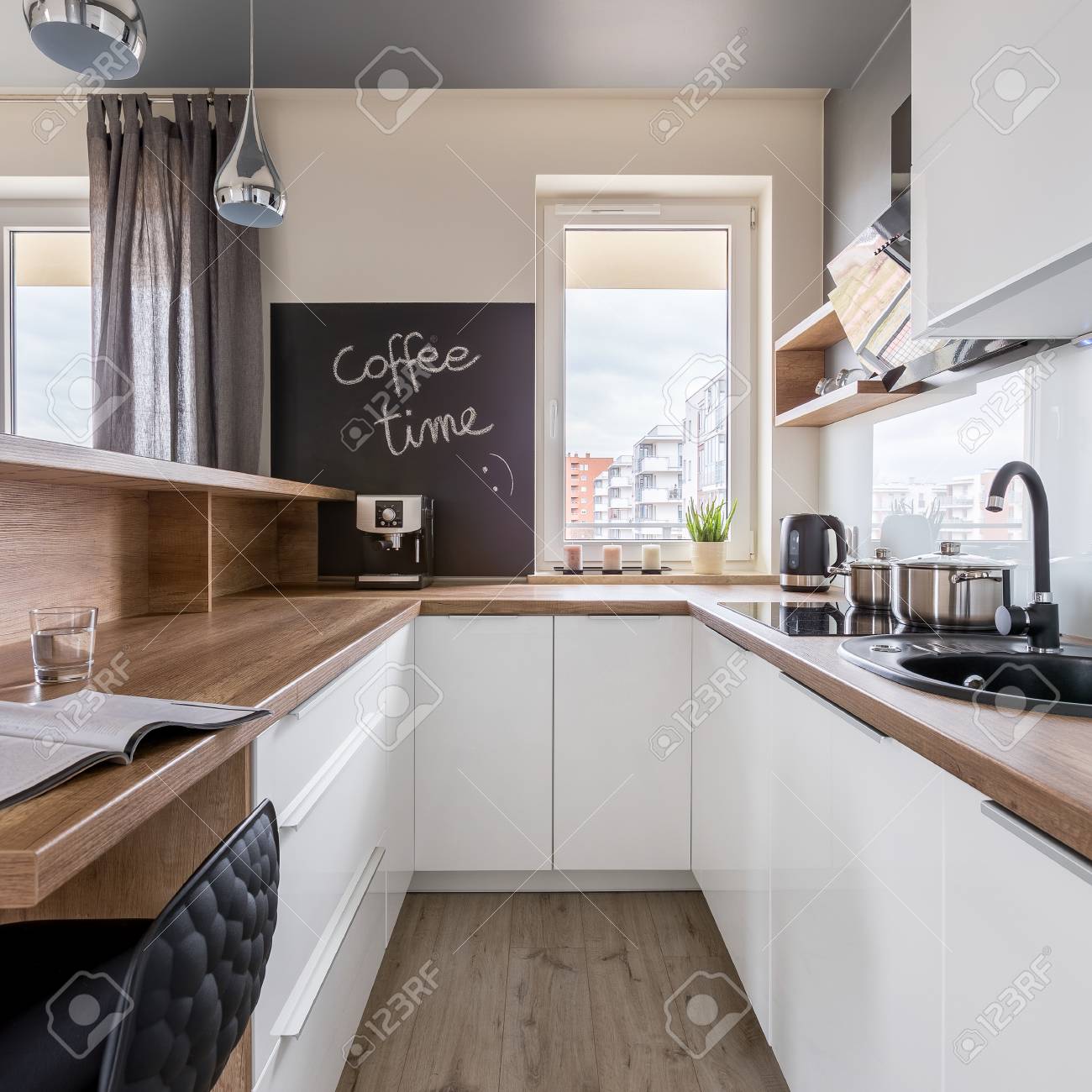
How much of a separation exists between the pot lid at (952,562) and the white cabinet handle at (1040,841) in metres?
0.78

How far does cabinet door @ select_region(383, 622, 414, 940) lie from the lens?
1.69 meters

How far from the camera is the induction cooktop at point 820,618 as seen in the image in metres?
1.40

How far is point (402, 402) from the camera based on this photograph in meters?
2.63

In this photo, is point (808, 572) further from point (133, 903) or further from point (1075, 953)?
point (133, 903)

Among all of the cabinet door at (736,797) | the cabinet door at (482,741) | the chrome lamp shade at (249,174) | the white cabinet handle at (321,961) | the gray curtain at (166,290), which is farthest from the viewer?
the gray curtain at (166,290)

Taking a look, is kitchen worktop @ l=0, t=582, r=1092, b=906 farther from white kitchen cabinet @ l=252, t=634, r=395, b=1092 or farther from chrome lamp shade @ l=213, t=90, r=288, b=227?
chrome lamp shade @ l=213, t=90, r=288, b=227

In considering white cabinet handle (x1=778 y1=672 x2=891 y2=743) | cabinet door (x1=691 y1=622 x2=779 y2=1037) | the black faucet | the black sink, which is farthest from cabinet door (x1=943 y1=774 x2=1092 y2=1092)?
cabinet door (x1=691 y1=622 x2=779 y2=1037)

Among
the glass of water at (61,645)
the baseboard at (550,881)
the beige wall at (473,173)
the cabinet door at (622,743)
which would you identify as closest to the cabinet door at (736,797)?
the cabinet door at (622,743)

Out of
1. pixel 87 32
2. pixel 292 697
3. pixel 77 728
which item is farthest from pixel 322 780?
pixel 87 32

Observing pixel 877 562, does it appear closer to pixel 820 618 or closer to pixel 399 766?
pixel 820 618

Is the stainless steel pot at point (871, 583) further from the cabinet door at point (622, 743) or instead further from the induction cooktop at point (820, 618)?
the cabinet door at point (622, 743)

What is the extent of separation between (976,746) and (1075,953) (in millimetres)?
174

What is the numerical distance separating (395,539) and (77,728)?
1697 mm

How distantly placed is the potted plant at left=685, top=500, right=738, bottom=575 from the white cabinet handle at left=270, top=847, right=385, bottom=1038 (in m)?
1.54
